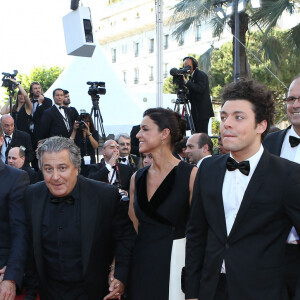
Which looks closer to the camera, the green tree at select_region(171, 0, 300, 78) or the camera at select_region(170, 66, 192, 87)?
the camera at select_region(170, 66, 192, 87)

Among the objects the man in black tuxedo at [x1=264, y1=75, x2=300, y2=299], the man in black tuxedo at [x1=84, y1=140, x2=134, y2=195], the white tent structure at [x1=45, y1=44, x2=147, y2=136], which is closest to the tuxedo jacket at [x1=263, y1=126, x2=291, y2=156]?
the man in black tuxedo at [x1=264, y1=75, x2=300, y2=299]

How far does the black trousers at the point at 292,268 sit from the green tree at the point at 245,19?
41.7 ft

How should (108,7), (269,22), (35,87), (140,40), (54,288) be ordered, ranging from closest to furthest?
1. (54,288)
2. (35,87)
3. (269,22)
4. (140,40)
5. (108,7)

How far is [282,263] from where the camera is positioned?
95.7 inches

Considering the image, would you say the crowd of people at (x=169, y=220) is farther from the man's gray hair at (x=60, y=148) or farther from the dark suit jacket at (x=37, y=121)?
the dark suit jacket at (x=37, y=121)

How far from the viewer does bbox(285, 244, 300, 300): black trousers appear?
2610 millimetres

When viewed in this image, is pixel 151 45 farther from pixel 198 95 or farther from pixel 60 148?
pixel 60 148

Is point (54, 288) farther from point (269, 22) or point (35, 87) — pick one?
point (269, 22)

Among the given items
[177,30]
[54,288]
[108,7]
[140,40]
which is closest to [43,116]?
[54,288]

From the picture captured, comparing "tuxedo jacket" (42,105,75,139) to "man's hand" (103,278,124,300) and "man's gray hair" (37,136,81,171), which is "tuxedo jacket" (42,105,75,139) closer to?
"man's gray hair" (37,136,81,171)

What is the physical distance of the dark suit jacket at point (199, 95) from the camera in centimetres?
722

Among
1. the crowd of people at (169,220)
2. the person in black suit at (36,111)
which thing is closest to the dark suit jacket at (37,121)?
A: the person in black suit at (36,111)

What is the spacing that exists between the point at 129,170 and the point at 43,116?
2364mm

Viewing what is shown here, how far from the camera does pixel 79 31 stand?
290 inches
